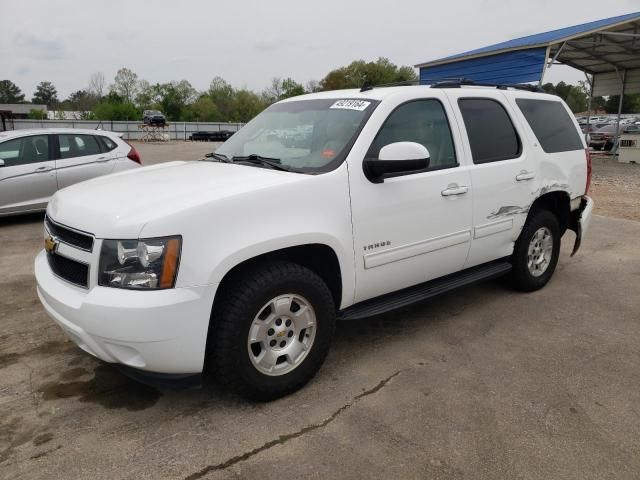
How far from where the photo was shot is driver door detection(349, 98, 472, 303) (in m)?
3.27

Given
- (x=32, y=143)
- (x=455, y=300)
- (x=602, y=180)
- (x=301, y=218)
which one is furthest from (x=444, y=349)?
(x=602, y=180)

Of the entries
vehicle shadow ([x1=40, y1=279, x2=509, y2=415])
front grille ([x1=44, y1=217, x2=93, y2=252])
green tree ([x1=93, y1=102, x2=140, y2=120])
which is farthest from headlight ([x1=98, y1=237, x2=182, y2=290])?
green tree ([x1=93, y1=102, x2=140, y2=120])

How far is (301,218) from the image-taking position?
295 cm

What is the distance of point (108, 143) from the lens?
9078 mm

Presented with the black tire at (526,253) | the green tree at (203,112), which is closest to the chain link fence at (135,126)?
the green tree at (203,112)

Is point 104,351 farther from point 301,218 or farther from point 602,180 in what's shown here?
point 602,180

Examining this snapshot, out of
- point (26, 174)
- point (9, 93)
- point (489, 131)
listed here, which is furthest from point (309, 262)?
point (9, 93)

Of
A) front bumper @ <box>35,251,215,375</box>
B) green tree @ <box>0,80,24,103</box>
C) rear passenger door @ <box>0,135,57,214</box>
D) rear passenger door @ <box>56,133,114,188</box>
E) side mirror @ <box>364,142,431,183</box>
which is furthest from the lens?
green tree @ <box>0,80,24,103</box>

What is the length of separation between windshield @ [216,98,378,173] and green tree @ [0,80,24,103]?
115079 mm

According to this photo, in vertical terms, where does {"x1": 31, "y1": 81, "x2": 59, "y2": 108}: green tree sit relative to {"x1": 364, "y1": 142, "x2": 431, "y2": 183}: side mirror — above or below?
above

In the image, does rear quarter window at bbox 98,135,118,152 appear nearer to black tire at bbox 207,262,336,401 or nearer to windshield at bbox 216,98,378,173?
windshield at bbox 216,98,378,173

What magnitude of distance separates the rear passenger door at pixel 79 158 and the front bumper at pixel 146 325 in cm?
641

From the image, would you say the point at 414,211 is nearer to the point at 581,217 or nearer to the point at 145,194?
the point at 145,194

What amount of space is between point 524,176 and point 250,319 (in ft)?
9.18
